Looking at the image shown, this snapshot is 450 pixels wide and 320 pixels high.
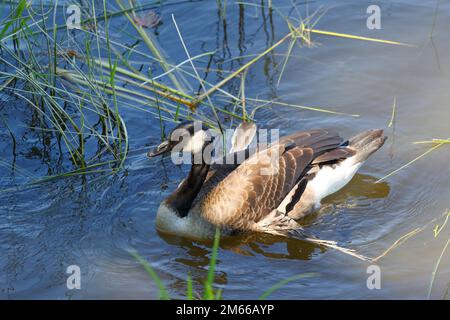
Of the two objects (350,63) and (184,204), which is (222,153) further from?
(350,63)

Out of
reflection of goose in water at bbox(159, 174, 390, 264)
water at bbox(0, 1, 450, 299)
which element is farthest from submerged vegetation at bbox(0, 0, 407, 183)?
reflection of goose in water at bbox(159, 174, 390, 264)

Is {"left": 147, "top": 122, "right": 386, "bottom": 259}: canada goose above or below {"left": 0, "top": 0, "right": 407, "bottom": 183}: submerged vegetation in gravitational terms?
below

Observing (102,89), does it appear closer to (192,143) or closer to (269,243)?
(192,143)

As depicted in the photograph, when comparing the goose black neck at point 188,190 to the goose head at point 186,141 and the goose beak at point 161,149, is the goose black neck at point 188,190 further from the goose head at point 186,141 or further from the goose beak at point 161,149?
the goose beak at point 161,149

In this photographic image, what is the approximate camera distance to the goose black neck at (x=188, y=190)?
7.04 metres

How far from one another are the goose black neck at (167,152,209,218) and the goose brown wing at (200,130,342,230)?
15 centimetres

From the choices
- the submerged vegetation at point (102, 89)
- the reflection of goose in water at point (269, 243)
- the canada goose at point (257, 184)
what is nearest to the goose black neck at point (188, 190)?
the canada goose at point (257, 184)

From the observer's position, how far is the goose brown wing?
23.2ft

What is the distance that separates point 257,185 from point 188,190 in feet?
2.03

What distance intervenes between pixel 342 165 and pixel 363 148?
0.83 feet

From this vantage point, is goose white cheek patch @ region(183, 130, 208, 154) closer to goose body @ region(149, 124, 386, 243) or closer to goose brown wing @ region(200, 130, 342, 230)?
goose body @ region(149, 124, 386, 243)

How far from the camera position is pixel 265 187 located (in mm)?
7164

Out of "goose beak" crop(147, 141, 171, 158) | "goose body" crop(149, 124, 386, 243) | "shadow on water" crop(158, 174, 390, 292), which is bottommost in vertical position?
"shadow on water" crop(158, 174, 390, 292)

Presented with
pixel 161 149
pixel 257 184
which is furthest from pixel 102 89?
pixel 257 184
